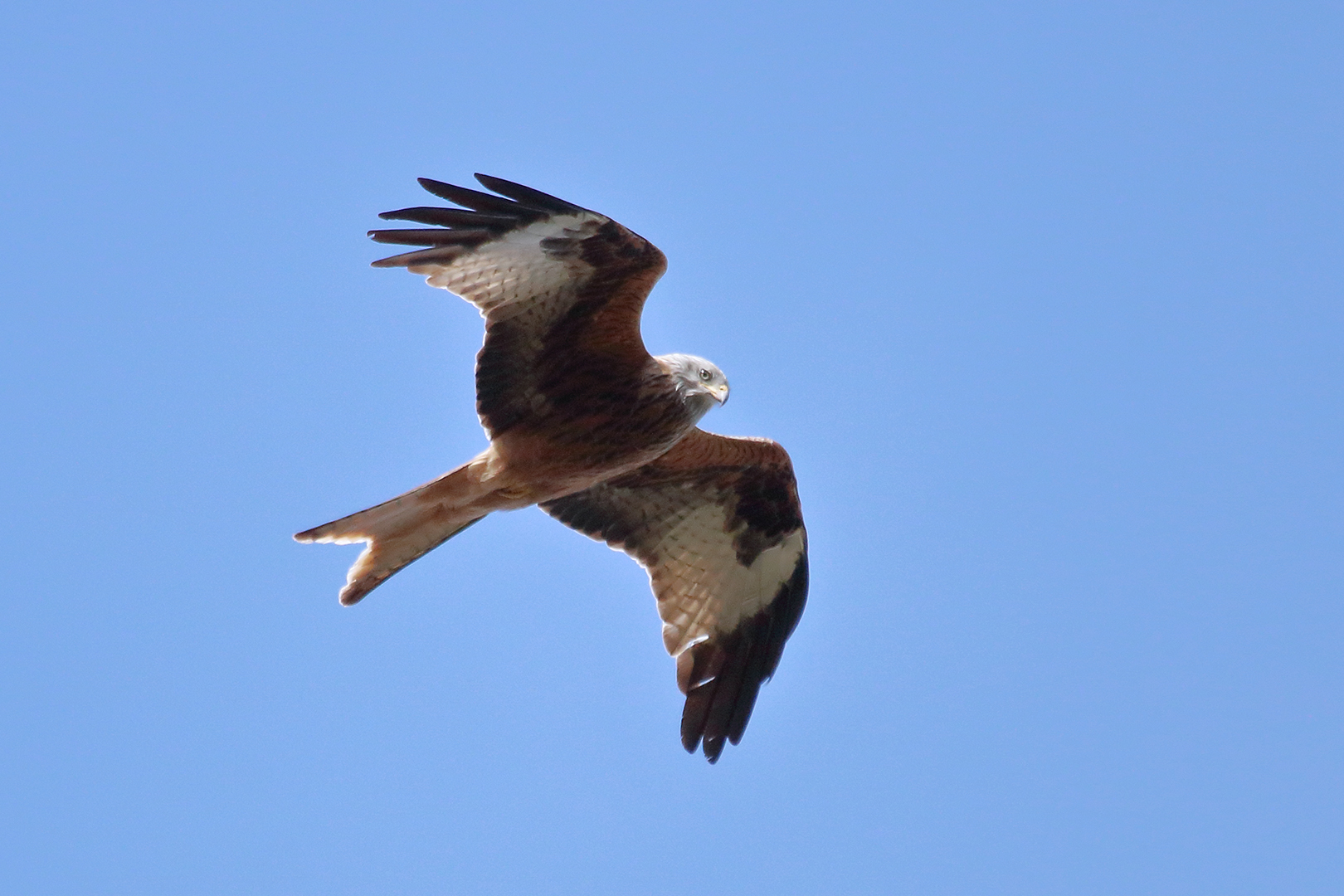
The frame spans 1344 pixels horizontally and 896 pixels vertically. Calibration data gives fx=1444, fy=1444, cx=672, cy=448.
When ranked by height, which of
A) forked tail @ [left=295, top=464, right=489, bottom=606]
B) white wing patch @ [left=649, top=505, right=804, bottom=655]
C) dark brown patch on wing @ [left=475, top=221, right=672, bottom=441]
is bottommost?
forked tail @ [left=295, top=464, right=489, bottom=606]

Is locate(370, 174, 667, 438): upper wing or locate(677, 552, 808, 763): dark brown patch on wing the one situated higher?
locate(370, 174, 667, 438): upper wing

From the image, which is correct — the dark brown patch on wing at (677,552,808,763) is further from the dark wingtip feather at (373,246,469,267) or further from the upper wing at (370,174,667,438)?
the dark wingtip feather at (373,246,469,267)

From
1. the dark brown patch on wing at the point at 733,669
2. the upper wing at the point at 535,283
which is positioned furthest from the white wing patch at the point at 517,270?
A: the dark brown patch on wing at the point at 733,669

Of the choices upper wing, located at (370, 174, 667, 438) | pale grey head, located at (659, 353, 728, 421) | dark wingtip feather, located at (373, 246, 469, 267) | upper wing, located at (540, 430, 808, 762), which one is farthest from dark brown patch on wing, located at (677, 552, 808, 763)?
dark wingtip feather, located at (373, 246, 469, 267)

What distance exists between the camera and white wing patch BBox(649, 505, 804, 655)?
9312 mm

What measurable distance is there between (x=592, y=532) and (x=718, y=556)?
835 millimetres

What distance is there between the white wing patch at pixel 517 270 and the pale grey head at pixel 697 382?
758mm

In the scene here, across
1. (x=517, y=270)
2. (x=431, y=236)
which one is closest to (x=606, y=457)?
(x=517, y=270)

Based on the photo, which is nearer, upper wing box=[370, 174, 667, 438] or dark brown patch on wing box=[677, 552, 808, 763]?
upper wing box=[370, 174, 667, 438]

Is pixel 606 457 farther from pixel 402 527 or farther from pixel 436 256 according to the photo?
pixel 436 256

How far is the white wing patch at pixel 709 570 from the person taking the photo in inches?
367

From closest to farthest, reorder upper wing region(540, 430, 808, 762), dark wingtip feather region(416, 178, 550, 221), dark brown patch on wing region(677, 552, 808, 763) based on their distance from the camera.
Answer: dark wingtip feather region(416, 178, 550, 221), dark brown patch on wing region(677, 552, 808, 763), upper wing region(540, 430, 808, 762)

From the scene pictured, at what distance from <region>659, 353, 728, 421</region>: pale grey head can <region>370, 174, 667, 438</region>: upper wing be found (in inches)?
8.7

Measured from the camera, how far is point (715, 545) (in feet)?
30.8
